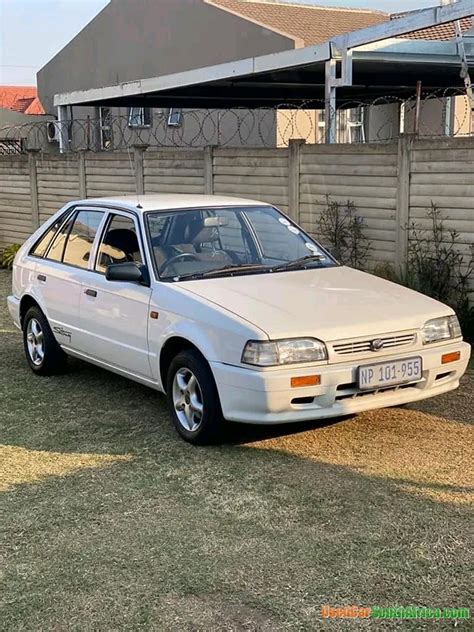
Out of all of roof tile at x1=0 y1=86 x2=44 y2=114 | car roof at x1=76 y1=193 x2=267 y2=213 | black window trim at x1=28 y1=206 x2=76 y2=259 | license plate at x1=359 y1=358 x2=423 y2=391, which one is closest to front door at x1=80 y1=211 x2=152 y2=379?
car roof at x1=76 y1=193 x2=267 y2=213

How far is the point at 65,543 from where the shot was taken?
13.4 feet

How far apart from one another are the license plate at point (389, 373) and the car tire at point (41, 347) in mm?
3208

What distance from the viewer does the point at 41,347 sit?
23.9ft

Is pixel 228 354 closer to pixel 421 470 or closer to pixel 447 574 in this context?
pixel 421 470

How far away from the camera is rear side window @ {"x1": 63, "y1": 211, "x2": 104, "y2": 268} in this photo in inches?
262

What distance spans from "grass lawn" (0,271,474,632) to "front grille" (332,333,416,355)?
685 millimetres

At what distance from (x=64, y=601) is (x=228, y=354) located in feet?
6.23

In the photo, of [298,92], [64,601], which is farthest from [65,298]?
[298,92]

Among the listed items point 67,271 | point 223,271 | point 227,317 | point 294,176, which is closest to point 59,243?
point 67,271

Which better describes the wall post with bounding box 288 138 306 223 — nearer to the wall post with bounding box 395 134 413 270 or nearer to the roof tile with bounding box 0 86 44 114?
the wall post with bounding box 395 134 413 270

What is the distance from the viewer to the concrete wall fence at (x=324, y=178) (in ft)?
27.3

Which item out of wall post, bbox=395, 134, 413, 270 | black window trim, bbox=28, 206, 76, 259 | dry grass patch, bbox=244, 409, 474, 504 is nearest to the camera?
dry grass patch, bbox=244, 409, 474, 504

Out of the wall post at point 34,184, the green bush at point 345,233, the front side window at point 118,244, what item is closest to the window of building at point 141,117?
the wall post at point 34,184

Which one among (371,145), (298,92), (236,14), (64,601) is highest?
(236,14)
